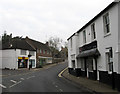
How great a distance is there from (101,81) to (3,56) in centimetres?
3071

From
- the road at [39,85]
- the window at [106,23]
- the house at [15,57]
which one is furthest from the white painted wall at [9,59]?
the window at [106,23]

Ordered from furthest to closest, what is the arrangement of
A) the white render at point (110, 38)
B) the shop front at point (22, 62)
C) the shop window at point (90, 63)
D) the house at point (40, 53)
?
the house at point (40, 53) < the shop front at point (22, 62) < the shop window at point (90, 63) < the white render at point (110, 38)

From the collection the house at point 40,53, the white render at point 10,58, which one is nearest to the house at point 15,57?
the white render at point 10,58

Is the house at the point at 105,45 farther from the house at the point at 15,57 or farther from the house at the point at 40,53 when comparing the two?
the house at the point at 40,53

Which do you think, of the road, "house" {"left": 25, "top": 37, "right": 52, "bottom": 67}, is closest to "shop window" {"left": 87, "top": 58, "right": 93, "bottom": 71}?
the road

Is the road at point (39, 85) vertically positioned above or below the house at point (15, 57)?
below

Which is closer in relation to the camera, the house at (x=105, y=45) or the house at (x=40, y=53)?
the house at (x=105, y=45)

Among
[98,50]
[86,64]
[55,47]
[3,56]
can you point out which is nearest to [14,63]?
[3,56]

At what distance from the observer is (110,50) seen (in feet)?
36.9

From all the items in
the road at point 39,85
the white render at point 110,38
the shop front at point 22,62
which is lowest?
the road at point 39,85

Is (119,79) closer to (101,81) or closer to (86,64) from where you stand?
(101,81)

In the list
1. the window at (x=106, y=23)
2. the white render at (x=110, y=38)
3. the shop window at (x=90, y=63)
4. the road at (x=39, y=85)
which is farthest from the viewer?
the shop window at (x=90, y=63)

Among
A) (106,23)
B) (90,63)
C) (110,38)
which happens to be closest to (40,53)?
(90,63)

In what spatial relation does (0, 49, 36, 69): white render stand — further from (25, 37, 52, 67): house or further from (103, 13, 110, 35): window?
(103, 13, 110, 35): window
